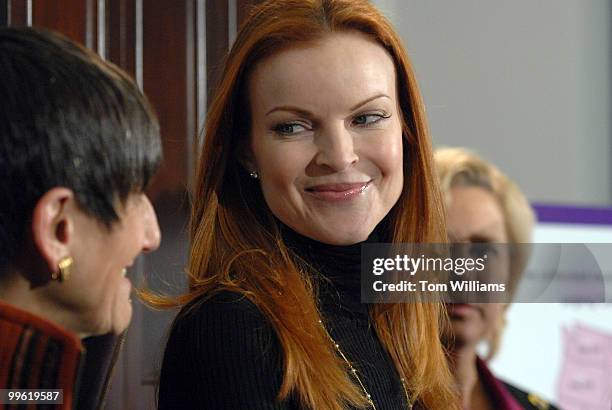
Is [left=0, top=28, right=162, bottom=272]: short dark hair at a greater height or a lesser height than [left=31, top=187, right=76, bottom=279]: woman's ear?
greater

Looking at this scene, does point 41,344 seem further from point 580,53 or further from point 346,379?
point 580,53

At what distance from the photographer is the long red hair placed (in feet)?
2.49

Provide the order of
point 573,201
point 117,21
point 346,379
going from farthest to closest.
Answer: point 573,201 → point 117,21 → point 346,379

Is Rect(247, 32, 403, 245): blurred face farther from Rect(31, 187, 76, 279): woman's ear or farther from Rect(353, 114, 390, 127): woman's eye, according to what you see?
Rect(31, 187, 76, 279): woman's ear

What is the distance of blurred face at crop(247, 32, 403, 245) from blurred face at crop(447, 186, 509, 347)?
175mm

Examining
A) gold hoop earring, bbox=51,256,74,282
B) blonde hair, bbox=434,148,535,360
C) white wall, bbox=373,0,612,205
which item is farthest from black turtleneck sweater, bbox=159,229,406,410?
white wall, bbox=373,0,612,205

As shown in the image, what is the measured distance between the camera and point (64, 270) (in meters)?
0.68

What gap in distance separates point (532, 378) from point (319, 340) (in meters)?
0.32

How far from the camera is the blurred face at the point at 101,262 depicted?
0.69 metres

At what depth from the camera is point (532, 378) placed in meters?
1.00

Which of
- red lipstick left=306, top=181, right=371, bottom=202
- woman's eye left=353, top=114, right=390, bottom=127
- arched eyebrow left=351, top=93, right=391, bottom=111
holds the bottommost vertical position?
red lipstick left=306, top=181, right=371, bottom=202

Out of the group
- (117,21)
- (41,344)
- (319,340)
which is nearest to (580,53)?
(117,21)

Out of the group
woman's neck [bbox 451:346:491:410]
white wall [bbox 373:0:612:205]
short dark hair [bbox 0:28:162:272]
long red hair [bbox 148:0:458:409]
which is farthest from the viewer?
white wall [bbox 373:0:612:205]

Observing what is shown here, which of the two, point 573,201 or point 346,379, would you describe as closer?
point 346,379
